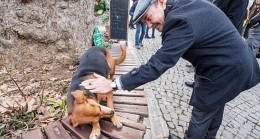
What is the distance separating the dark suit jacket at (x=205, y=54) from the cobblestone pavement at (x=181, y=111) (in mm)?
1116

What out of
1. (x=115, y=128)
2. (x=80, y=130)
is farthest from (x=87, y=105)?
(x=115, y=128)

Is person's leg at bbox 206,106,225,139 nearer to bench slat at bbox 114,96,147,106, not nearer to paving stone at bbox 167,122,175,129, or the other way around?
paving stone at bbox 167,122,175,129

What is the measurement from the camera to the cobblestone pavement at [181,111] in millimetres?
3363

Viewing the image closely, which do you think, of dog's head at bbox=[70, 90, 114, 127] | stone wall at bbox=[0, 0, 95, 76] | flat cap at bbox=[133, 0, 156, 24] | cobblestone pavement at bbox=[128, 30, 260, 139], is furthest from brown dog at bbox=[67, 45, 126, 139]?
cobblestone pavement at bbox=[128, 30, 260, 139]

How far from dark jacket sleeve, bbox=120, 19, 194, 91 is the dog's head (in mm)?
284

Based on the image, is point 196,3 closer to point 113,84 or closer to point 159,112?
point 113,84

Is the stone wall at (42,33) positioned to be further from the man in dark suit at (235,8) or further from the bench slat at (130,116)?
the man in dark suit at (235,8)

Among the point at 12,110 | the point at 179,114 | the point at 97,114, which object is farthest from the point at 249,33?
the point at 12,110

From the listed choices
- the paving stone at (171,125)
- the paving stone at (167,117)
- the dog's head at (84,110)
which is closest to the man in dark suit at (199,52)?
the dog's head at (84,110)

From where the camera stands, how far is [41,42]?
10.6ft

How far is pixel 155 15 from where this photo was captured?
1.92 m

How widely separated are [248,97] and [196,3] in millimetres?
3640

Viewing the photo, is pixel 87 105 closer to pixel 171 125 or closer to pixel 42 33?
pixel 42 33

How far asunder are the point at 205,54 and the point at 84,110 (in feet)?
3.64
